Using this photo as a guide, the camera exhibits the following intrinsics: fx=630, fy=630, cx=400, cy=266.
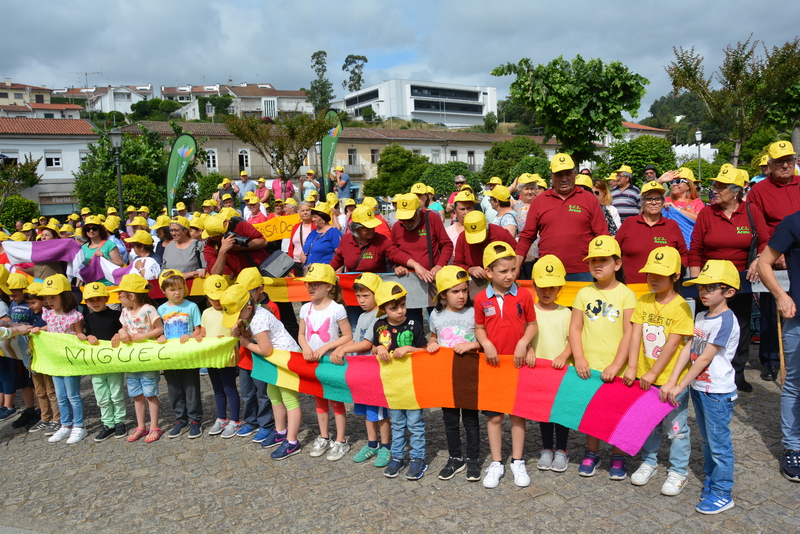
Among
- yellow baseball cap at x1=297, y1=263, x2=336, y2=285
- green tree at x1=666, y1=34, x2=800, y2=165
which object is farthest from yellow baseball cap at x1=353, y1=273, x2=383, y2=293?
green tree at x1=666, y1=34, x2=800, y2=165

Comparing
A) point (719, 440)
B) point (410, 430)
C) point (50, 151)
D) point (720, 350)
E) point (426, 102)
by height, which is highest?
point (426, 102)

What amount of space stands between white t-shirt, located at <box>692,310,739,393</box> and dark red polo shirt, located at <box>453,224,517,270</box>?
2.28 meters

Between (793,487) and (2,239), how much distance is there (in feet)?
34.4

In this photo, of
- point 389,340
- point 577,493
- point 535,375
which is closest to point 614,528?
point 577,493

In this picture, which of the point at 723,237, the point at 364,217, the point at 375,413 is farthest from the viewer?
the point at 364,217

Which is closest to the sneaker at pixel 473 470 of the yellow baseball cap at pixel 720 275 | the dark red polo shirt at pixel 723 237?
the yellow baseball cap at pixel 720 275

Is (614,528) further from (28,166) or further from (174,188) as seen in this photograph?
(28,166)

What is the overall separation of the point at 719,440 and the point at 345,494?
2.75 m

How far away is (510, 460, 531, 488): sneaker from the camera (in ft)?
15.8

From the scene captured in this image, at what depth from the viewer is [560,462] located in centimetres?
500

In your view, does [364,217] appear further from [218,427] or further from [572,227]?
[218,427]

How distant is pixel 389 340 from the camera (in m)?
5.26

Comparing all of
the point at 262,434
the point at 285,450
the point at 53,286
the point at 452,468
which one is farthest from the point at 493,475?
the point at 53,286

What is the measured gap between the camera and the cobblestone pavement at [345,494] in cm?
430
